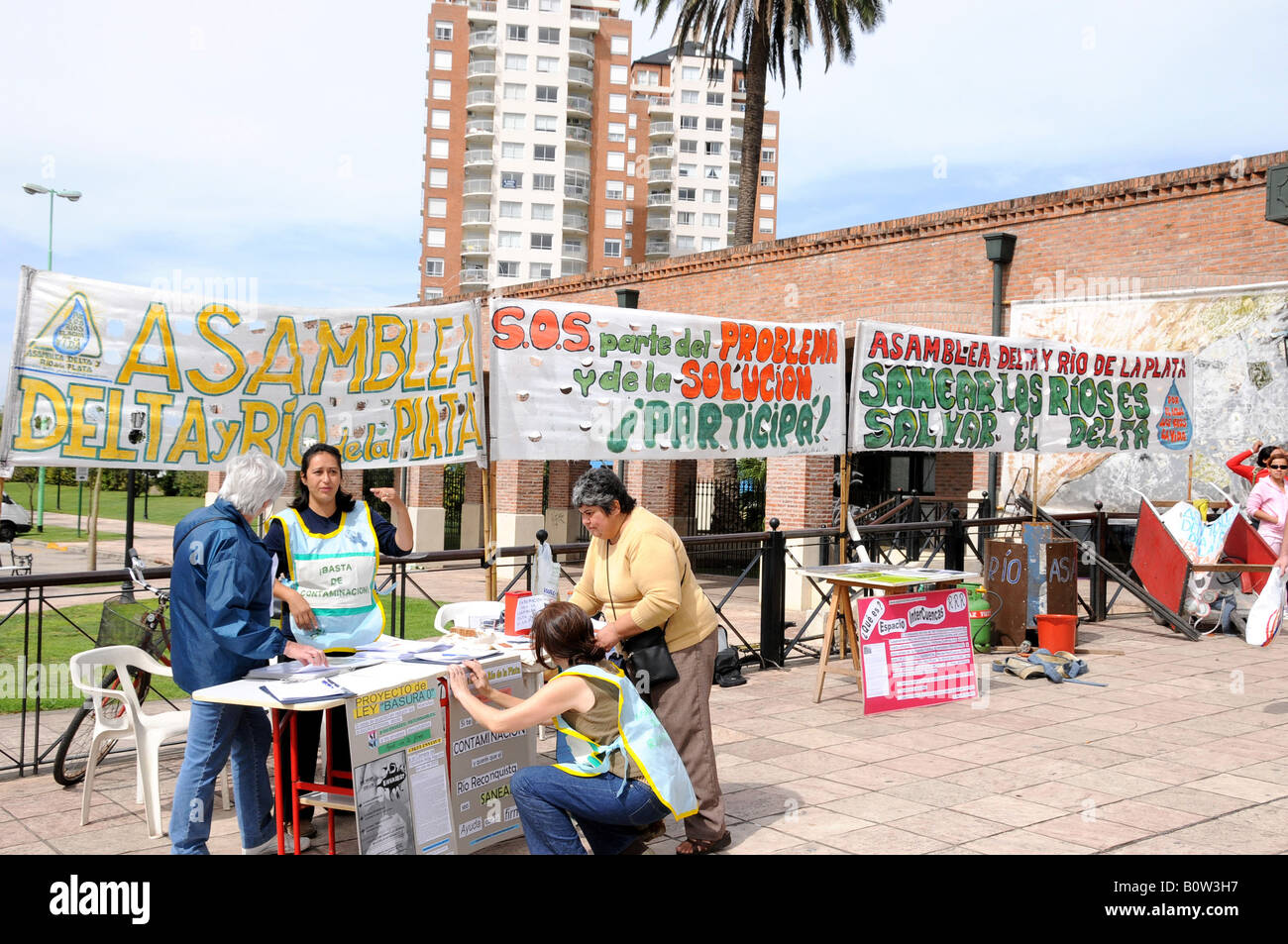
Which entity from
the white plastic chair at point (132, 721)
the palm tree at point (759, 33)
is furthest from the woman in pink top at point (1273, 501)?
the palm tree at point (759, 33)

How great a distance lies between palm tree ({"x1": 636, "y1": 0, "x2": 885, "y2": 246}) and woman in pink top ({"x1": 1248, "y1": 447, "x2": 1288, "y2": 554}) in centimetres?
1688

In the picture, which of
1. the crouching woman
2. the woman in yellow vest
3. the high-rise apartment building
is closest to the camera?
the crouching woman

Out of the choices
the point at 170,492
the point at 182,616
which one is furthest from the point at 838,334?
the point at 170,492

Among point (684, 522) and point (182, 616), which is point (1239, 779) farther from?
point (684, 522)

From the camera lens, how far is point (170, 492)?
5316 cm

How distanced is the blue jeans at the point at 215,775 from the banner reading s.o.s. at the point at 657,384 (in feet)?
8.71

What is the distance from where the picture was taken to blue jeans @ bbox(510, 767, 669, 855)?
430 cm

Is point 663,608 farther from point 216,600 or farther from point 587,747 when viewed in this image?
point 216,600

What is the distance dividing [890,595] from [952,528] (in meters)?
3.28

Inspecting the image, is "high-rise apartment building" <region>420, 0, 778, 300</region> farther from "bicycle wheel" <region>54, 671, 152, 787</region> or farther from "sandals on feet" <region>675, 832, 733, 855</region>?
"sandals on feet" <region>675, 832, 733, 855</region>

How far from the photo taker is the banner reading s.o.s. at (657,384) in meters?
7.14

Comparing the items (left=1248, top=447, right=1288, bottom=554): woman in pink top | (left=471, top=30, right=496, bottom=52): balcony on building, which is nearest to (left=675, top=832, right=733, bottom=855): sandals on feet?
(left=1248, top=447, right=1288, bottom=554): woman in pink top

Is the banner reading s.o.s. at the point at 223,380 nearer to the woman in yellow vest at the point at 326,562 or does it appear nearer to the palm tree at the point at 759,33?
the woman in yellow vest at the point at 326,562

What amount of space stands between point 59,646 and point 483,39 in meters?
68.8
